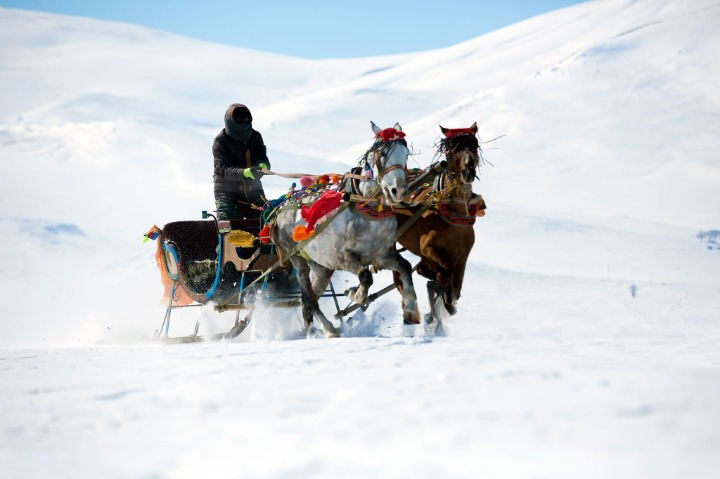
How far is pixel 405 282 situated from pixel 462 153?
4.17ft

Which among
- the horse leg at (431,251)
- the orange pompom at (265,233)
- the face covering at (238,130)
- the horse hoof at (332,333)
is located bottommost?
the horse hoof at (332,333)

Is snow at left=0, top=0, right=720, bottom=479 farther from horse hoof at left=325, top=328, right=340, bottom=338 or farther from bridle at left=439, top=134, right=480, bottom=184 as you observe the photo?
bridle at left=439, top=134, right=480, bottom=184

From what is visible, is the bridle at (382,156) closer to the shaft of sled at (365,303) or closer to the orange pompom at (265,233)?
the shaft of sled at (365,303)

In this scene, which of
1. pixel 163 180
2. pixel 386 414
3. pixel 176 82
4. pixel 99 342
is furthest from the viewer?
pixel 176 82

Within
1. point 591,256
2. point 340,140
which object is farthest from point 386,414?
point 340,140

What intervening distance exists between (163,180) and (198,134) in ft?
31.0

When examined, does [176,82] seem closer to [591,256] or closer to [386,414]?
[591,256]

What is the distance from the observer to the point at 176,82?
270ft

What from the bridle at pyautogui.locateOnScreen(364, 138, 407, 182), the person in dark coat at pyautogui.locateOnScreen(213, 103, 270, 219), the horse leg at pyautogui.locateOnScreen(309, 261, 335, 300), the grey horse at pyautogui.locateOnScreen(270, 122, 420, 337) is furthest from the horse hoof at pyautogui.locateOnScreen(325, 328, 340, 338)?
the person in dark coat at pyautogui.locateOnScreen(213, 103, 270, 219)

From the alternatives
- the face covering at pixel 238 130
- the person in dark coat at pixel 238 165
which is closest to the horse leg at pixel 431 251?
the person in dark coat at pixel 238 165

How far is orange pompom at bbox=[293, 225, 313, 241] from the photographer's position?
859 centimetres

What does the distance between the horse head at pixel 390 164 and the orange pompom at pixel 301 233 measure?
2.79 feet

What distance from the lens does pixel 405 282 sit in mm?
8180

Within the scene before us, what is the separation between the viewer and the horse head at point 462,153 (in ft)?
27.6
